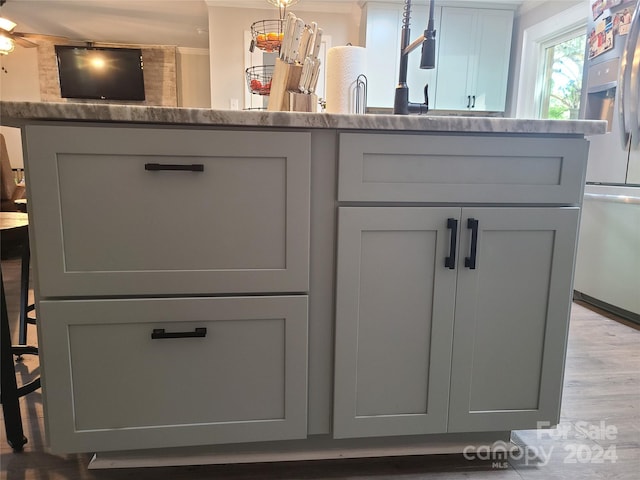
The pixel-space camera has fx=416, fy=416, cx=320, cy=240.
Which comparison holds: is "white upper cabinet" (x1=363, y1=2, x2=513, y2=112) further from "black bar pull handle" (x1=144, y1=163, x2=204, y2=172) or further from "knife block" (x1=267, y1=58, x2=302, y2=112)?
"black bar pull handle" (x1=144, y1=163, x2=204, y2=172)

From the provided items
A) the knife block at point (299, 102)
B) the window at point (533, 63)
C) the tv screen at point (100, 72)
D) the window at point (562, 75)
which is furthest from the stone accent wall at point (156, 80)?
the knife block at point (299, 102)

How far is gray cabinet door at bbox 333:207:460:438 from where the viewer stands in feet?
3.40

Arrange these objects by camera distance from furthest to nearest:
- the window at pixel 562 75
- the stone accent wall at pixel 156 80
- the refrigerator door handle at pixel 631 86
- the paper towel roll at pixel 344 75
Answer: the stone accent wall at pixel 156 80 < the window at pixel 562 75 < the refrigerator door handle at pixel 631 86 < the paper towel roll at pixel 344 75

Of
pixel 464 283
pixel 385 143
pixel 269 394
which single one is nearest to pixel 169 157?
pixel 385 143

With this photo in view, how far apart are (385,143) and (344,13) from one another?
144 inches

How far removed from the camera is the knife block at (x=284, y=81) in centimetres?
129

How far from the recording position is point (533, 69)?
3.88 metres

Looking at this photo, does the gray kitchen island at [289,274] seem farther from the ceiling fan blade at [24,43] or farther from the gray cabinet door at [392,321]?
the ceiling fan blade at [24,43]

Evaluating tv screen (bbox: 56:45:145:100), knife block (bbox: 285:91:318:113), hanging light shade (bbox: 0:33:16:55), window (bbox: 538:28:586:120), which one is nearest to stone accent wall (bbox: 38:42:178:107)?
tv screen (bbox: 56:45:145:100)

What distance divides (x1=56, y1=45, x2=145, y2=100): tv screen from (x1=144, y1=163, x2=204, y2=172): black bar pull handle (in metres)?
5.45

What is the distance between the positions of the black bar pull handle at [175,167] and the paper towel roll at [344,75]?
A: 617 millimetres

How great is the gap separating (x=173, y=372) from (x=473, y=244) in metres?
0.81

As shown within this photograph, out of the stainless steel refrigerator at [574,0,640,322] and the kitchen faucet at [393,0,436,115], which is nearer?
the kitchen faucet at [393,0,436,115]

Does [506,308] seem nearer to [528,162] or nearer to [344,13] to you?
[528,162]
